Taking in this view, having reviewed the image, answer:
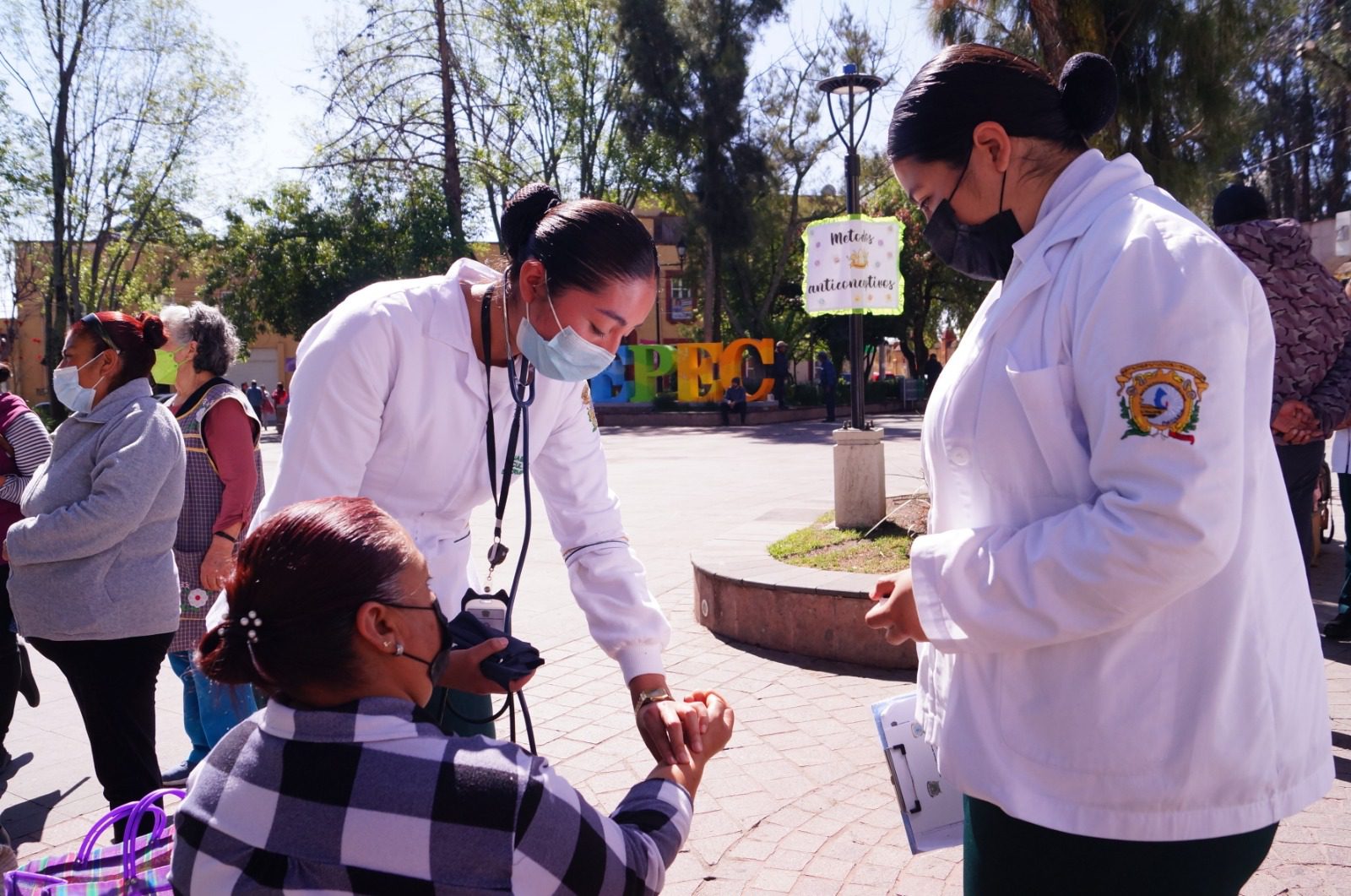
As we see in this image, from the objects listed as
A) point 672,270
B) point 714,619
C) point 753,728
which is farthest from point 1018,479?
point 672,270

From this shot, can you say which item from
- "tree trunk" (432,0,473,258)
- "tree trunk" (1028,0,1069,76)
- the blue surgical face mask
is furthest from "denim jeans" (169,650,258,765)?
"tree trunk" (432,0,473,258)

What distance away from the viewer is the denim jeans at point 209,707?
397 cm

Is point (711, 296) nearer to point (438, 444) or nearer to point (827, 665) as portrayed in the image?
point (827, 665)

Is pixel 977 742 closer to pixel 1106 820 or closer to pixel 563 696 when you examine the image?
pixel 1106 820

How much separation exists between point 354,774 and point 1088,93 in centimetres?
143

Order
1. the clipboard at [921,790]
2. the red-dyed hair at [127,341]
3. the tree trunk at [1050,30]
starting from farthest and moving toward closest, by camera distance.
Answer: the tree trunk at [1050,30] < the red-dyed hair at [127,341] < the clipboard at [921,790]

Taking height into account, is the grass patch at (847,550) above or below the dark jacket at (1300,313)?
below

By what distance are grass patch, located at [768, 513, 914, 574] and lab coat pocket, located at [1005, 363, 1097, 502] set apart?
4415 millimetres

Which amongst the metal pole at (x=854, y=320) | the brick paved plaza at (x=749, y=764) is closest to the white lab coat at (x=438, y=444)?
the brick paved plaza at (x=749, y=764)

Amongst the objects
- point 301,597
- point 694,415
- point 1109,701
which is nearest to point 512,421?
point 301,597

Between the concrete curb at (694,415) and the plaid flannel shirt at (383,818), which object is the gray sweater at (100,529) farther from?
the concrete curb at (694,415)

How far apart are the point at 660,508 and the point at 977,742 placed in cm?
931

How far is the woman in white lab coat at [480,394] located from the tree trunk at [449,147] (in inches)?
1024

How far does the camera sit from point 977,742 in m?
1.56
